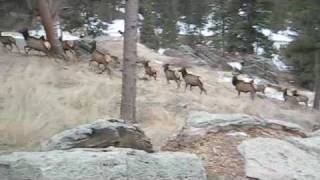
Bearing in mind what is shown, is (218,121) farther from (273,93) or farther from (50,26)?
(273,93)

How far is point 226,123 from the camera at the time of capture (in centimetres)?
823

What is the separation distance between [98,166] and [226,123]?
2.96 metres

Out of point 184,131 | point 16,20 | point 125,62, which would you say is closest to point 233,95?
point 16,20

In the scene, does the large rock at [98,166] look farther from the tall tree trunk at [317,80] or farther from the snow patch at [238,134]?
the tall tree trunk at [317,80]

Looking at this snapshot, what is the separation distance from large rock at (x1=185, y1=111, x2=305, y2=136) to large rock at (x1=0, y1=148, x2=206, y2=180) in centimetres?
201

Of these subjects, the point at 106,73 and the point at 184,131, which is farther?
the point at 106,73

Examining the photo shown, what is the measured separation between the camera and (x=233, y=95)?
21.2 meters

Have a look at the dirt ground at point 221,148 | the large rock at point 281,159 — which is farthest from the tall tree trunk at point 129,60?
the large rock at point 281,159

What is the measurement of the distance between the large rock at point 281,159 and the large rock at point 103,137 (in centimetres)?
137

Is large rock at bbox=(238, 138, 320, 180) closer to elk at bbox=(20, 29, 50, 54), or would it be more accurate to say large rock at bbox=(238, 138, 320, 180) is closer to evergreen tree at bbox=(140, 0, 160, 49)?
elk at bbox=(20, 29, 50, 54)

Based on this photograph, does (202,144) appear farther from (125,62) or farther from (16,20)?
(16,20)

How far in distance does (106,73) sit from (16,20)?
434 cm

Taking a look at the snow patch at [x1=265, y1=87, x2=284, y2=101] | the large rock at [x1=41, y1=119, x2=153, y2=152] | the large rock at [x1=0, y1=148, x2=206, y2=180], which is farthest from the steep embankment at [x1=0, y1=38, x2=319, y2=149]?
the snow patch at [x1=265, y1=87, x2=284, y2=101]

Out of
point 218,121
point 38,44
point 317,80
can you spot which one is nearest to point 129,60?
point 218,121
